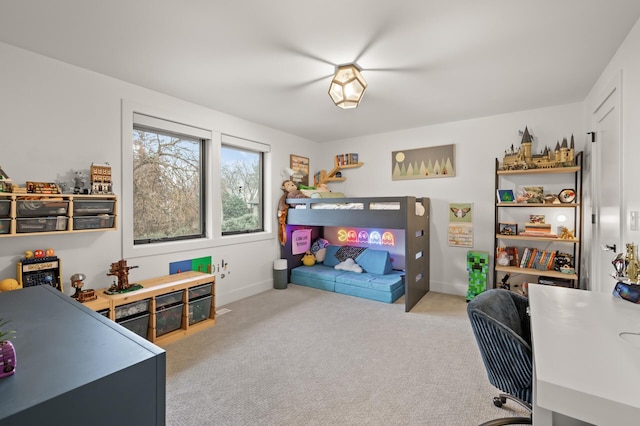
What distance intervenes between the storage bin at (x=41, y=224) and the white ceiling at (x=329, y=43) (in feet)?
4.03

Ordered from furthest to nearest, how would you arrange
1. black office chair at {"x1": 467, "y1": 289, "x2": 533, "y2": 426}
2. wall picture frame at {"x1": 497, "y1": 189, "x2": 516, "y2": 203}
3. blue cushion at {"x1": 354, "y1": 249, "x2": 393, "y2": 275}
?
blue cushion at {"x1": 354, "y1": 249, "x2": 393, "y2": 275}
wall picture frame at {"x1": 497, "y1": 189, "x2": 516, "y2": 203}
black office chair at {"x1": 467, "y1": 289, "x2": 533, "y2": 426}

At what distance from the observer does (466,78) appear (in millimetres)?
2600

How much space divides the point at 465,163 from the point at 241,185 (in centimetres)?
300

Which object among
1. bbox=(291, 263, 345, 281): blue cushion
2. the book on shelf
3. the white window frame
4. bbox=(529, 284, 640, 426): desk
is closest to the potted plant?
bbox=(529, 284, 640, 426): desk

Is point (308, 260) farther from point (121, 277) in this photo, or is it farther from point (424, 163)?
point (121, 277)

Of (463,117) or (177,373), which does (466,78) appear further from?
(177,373)

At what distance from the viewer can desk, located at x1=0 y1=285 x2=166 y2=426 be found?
726 millimetres

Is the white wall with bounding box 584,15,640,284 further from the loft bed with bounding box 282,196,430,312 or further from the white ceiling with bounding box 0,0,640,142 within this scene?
the loft bed with bounding box 282,196,430,312

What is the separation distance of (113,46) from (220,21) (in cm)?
89


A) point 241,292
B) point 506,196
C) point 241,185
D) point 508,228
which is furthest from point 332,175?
point 508,228

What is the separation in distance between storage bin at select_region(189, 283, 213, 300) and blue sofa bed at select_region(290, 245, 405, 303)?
1637 millimetres

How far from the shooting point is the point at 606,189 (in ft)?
8.14

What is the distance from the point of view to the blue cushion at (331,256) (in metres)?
4.71

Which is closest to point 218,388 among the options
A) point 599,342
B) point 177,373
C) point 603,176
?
point 177,373
